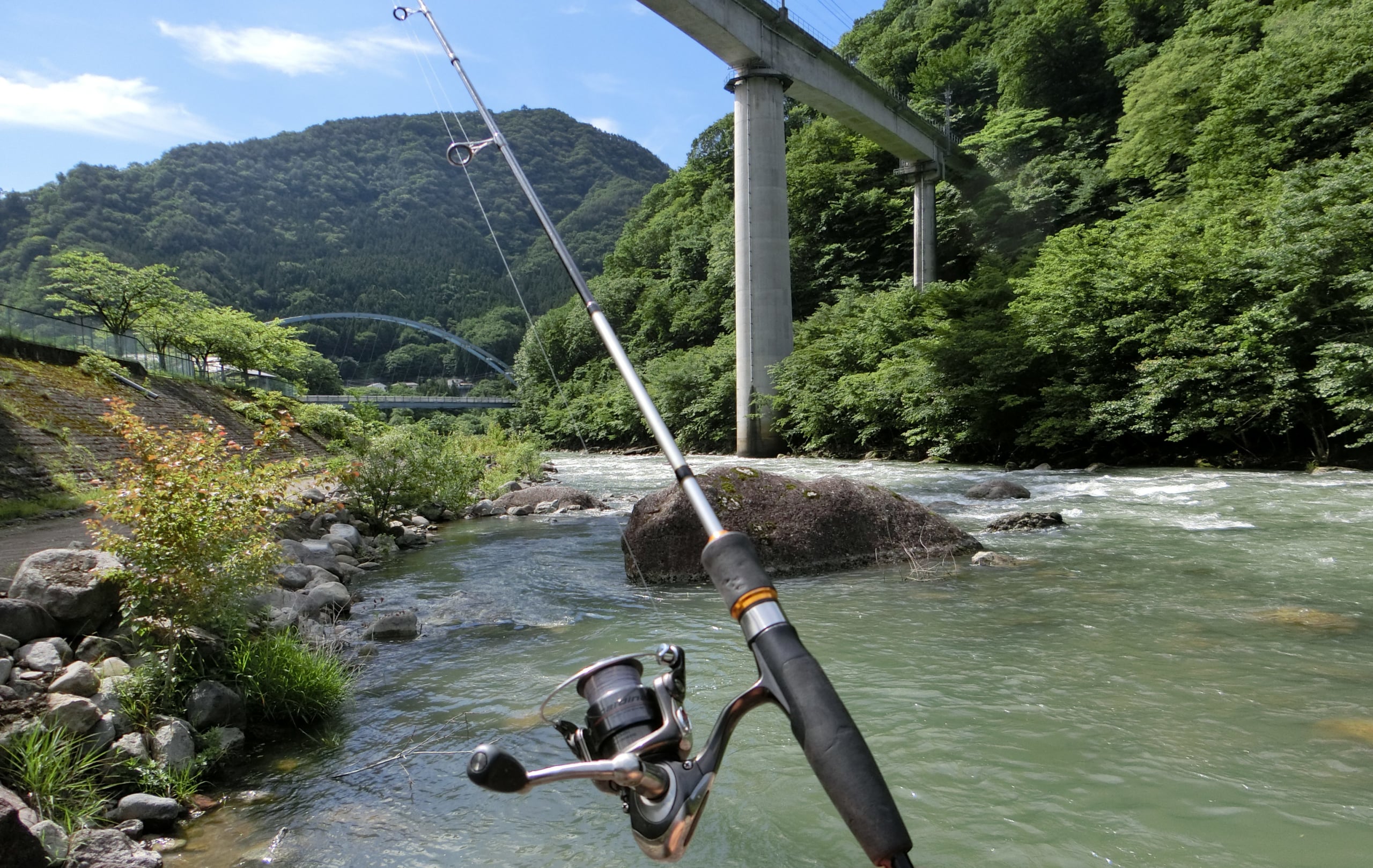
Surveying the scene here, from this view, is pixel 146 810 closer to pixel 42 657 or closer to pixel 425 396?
pixel 42 657

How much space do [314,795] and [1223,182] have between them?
26621mm

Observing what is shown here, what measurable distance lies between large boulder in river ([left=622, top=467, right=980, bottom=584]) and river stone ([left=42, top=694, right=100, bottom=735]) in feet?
17.5

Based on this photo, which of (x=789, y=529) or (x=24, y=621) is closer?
(x=24, y=621)

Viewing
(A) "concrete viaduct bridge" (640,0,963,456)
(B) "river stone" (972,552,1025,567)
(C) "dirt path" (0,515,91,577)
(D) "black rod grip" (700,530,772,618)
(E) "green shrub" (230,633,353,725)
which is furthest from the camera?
(A) "concrete viaduct bridge" (640,0,963,456)

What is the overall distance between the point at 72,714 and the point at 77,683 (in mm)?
393

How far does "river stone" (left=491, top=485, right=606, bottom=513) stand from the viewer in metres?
15.8

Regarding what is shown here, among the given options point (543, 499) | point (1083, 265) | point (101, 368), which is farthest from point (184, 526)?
point (1083, 265)

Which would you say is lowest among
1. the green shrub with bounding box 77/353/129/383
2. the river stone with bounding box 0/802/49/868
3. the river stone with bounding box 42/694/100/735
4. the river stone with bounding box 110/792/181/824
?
the river stone with bounding box 110/792/181/824

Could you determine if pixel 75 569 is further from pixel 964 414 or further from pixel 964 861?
pixel 964 414

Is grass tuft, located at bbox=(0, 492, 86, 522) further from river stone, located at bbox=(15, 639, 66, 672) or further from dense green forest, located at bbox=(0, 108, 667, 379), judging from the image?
dense green forest, located at bbox=(0, 108, 667, 379)

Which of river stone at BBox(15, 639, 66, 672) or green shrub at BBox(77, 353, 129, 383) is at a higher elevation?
green shrub at BBox(77, 353, 129, 383)

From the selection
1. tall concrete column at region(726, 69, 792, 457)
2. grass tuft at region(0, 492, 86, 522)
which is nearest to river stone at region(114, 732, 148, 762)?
grass tuft at region(0, 492, 86, 522)

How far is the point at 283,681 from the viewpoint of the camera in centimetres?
514

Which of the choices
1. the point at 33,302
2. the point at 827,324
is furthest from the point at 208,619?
the point at 33,302
